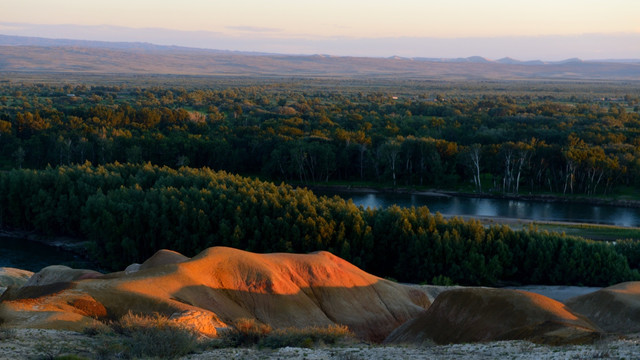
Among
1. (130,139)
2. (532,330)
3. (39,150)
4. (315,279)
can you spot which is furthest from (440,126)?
(532,330)

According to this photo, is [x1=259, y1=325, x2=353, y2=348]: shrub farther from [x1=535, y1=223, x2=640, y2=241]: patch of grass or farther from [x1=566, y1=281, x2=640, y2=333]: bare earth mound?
[x1=535, y1=223, x2=640, y2=241]: patch of grass

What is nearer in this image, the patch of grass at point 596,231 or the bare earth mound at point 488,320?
the bare earth mound at point 488,320

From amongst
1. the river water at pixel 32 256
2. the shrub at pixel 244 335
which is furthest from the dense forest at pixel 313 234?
the shrub at pixel 244 335

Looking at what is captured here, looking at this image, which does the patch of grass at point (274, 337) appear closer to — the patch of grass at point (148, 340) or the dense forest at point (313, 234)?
the patch of grass at point (148, 340)

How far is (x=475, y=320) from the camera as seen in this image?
28.1 meters

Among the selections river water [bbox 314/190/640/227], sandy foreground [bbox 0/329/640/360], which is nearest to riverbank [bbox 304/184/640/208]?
river water [bbox 314/190/640/227]

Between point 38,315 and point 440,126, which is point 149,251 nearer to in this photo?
point 38,315

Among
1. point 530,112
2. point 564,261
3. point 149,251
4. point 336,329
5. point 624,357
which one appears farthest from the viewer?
point 530,112

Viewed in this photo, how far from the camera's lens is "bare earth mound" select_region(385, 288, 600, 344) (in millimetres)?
25141

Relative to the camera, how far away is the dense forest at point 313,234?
50156 millimetres

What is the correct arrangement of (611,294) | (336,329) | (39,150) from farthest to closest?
(39,150)
(611,294)
(336,329)

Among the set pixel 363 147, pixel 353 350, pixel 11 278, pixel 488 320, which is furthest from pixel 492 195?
pixel 353 350

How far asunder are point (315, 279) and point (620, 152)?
65.7 m

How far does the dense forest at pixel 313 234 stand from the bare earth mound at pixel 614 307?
15.7 m
